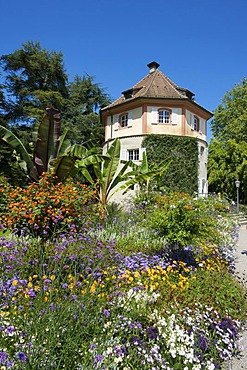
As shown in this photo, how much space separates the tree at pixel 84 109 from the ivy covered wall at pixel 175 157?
10853 millimetres

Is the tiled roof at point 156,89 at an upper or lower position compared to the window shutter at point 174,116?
upper

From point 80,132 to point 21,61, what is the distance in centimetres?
901

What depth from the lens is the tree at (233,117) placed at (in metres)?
35.4

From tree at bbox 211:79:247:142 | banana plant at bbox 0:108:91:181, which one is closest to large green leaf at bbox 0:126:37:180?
banana plant at bbox 0:108:91:181

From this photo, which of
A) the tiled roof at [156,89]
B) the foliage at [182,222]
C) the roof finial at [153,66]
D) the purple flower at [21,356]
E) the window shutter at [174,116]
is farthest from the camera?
the roof finial at [153,66]

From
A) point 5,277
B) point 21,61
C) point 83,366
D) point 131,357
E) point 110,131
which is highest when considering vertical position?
point 21,61

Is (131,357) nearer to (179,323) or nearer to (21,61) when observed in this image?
(179,323)

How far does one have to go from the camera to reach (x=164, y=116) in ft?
74.0

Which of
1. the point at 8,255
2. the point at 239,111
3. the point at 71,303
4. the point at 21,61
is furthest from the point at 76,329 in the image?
the point at 239,111

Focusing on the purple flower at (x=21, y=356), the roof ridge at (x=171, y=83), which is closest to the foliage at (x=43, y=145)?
the purple flower at (x=21, y=356)

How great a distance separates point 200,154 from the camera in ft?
77.6

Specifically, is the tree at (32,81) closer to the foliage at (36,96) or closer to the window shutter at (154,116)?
the foliage at (36,96)

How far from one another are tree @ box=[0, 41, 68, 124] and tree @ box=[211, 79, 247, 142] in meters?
21.2

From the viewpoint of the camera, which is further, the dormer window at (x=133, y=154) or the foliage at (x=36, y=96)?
the foliage at (x=36, y=96)
